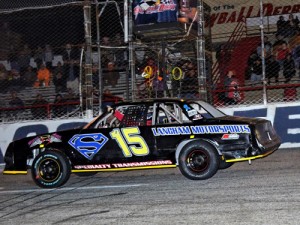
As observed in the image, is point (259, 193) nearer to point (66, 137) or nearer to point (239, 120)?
point (239, 120)

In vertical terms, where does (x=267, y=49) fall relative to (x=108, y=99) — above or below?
above

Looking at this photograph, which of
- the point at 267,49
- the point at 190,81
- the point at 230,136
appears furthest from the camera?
the point at 267,49

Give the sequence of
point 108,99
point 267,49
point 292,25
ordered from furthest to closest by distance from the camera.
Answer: point 292,25 → point 267,49 → point 108,99

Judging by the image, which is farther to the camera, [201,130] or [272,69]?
[272,69]

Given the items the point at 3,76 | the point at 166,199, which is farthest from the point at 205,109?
the point at 3,76

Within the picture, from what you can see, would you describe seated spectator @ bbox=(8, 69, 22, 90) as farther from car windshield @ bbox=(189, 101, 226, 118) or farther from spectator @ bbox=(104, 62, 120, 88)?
car windshield @ bbox=(189, 101, 226, 118)

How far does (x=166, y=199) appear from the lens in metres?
7.38

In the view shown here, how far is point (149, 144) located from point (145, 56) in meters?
7.15

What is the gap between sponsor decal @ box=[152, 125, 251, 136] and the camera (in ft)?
29.1

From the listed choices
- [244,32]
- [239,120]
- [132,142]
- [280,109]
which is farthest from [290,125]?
[244,32]

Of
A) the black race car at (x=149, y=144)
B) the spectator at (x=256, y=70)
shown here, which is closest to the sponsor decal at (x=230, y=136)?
the black race car at (x=149, y=144)

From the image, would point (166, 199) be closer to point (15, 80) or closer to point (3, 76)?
point (15, 80)

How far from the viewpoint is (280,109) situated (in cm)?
1236

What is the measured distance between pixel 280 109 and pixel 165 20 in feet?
11.0
